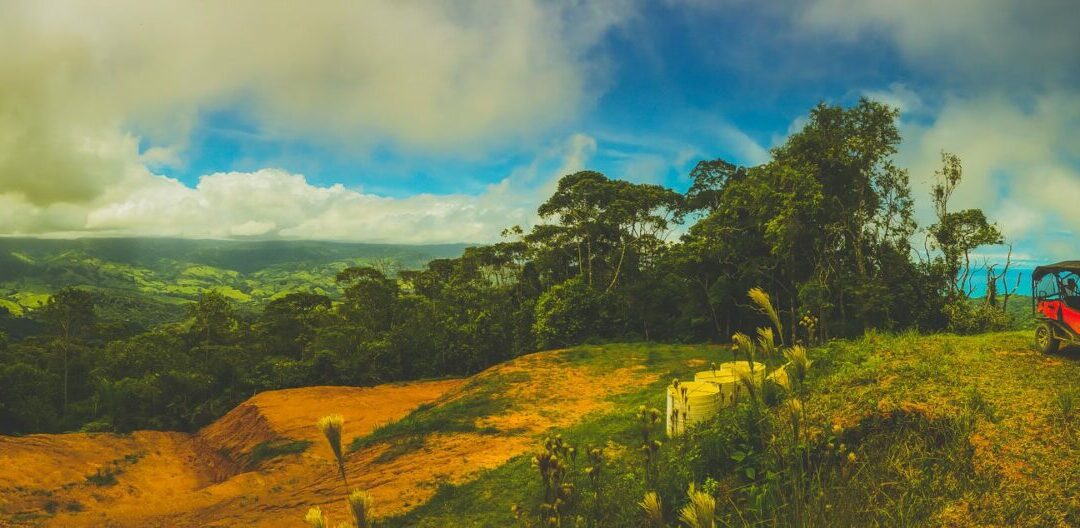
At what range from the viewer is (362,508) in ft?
4.78

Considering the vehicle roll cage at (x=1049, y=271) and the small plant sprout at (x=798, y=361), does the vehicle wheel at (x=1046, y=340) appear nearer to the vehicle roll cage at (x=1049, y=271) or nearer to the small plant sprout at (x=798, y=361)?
the vehicle roll cage at (x=1049, y=271)

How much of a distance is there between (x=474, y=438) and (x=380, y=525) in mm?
4142

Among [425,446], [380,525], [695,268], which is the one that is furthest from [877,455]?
[695,268]

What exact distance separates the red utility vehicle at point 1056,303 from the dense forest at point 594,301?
25.3ft

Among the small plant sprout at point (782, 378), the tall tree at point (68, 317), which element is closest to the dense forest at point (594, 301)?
the tall tree at point (68, 317)

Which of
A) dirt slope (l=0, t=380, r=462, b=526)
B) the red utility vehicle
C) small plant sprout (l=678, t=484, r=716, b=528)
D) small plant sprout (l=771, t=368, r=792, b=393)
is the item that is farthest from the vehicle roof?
dirt slope (l=0, t=380, r=462, b=526)

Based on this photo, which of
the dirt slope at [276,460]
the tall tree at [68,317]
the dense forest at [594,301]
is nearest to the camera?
the dirt slope at [276,460]

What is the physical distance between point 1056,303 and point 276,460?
57.8 feet

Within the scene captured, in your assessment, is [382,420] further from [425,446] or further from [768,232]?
[768,232]

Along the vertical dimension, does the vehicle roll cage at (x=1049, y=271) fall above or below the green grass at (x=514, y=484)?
above

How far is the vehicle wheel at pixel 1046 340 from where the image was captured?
7578 millimetres

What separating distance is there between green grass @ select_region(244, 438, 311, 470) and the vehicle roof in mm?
17640

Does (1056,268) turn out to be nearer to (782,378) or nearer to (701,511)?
(782,378)

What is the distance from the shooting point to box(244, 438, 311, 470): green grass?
13570 mm
